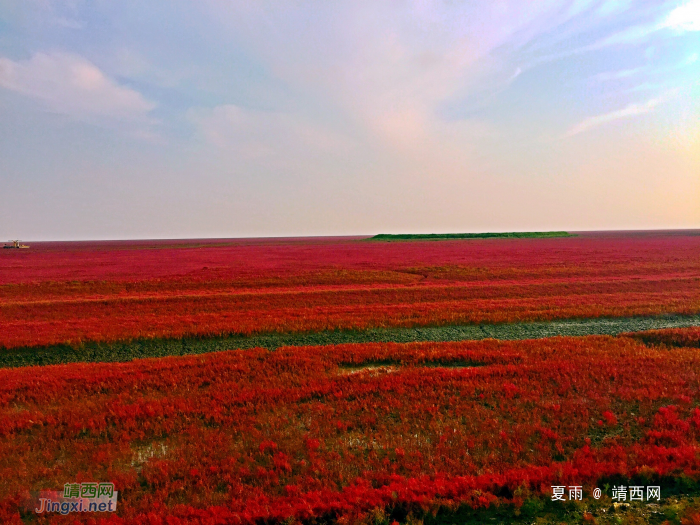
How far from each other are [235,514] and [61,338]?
18.7m

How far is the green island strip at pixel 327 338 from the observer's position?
17.3 m

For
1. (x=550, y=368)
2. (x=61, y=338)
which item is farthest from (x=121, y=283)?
(x=550, y=368)

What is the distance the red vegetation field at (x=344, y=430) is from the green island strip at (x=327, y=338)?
322cm

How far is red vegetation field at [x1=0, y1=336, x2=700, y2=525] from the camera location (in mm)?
6590

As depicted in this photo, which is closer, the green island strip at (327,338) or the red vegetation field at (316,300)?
the green island strip at (327,338)

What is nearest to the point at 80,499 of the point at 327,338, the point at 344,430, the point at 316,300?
the point at 344,430

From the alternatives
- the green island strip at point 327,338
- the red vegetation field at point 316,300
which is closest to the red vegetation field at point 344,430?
the green island strip at point 327,338

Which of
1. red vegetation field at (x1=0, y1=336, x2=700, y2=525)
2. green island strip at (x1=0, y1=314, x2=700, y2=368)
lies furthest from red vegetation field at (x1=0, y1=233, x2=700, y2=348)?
red vegetation field at (x1=0, y1=336, x2=700, y2=525)

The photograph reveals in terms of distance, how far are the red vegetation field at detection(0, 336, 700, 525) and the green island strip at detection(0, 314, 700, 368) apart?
322cm

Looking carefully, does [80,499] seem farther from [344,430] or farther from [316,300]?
[316,300]

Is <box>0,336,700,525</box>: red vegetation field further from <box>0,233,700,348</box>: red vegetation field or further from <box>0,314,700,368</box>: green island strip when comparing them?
<box>0,233,700,348</box>: red vegetation field

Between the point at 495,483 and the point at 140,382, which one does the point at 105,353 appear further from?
the point at 495,483

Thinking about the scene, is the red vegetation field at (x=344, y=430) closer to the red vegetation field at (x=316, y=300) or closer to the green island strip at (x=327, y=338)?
the green island strip at (x=327, y=338)

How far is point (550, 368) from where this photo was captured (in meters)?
12.3
